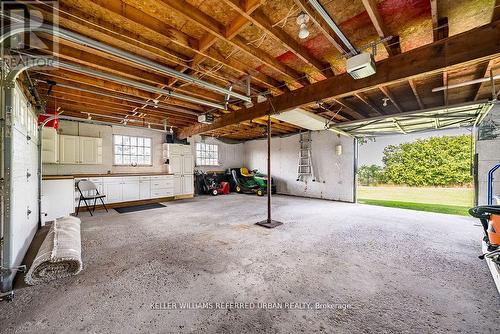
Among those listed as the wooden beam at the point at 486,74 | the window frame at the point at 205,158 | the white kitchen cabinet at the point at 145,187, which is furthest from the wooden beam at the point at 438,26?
the window frame at the point at 205,158

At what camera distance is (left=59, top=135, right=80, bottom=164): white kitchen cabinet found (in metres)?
5.48

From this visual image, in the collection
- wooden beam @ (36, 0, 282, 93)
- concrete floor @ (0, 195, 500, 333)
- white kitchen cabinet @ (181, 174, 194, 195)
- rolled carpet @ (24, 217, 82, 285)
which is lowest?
concrete floor @ (0, 195, 500, 333)

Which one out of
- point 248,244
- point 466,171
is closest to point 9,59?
point 248,244

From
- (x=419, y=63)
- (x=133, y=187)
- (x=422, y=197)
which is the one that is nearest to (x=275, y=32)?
(x=419, y=63)

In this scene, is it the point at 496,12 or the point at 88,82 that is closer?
the point at 496,12

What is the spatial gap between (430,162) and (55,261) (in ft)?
40.8

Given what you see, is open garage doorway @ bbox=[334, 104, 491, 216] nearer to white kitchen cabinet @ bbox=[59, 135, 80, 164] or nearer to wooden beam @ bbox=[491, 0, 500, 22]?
wooden beam @ bbox=[491, 0, 500, 22]

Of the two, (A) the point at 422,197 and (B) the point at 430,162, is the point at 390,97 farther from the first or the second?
Result: (B) the point at 430,162

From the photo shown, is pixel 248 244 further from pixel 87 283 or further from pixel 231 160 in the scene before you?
pixel 231 160

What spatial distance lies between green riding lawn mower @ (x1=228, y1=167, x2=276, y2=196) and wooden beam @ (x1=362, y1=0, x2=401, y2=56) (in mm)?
6304

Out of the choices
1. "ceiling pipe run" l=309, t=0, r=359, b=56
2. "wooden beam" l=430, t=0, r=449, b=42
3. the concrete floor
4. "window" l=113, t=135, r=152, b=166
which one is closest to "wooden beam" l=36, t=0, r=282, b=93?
"ceiling pipe run" l=309, t=0, r=359, b=56

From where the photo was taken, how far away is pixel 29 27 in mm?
1824

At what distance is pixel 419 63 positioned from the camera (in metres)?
2.56

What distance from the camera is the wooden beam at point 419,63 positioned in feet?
7.11
